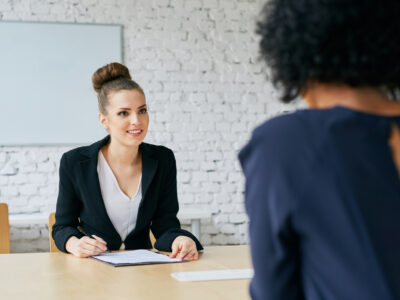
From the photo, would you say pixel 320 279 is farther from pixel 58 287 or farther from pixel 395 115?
pixel 58 287

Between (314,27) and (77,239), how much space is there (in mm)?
1602

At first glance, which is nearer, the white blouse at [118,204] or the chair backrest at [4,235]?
the white blouse at [118,204]

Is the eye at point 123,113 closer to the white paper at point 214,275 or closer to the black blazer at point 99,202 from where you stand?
the black blazer at point 99,202

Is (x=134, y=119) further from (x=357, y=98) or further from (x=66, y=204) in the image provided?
(x=357, y=98)

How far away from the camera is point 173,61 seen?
4715mm

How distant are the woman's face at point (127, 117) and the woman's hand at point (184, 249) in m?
0.56

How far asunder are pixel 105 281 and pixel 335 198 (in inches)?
40.5

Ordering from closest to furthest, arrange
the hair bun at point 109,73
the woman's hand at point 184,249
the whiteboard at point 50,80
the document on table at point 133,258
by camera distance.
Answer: the document on table at point 133,258 → the woman's hand at point 184,249 → the hair bun at point 109,73 → the whiteboard at point 50,80

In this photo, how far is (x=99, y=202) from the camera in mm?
2209

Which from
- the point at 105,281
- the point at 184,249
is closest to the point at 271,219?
the point at 105,281

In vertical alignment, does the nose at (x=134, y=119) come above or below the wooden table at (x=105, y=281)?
above

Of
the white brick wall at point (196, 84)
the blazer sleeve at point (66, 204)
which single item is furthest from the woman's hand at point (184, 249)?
the white brick wall at point (196, 84)

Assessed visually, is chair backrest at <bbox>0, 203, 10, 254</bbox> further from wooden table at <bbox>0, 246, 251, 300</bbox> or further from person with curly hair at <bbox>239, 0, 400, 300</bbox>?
person with curly hair at <bbox>239, 0, 400, 300</bbox>

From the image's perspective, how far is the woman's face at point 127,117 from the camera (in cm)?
229
